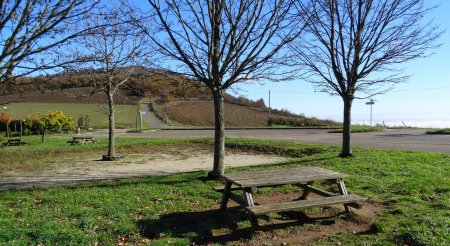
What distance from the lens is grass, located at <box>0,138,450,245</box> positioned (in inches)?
197

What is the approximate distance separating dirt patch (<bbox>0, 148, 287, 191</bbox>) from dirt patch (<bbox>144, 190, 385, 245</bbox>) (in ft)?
17.2

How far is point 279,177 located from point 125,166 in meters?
8.73

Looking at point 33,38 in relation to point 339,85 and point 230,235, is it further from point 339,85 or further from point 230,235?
point 339,85

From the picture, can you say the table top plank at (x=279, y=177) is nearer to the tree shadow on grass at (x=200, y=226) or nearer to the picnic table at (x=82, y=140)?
the tree shadow on grass at (x=200, y=226)

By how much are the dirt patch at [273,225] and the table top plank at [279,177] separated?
0.56 m

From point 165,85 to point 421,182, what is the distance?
6.21m

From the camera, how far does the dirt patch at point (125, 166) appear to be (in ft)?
34.9

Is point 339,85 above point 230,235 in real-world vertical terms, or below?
above

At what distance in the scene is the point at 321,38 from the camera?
12.1 m

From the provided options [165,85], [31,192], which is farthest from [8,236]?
[165,85]

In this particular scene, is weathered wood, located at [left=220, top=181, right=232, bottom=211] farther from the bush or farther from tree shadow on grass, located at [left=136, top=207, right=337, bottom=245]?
the bush

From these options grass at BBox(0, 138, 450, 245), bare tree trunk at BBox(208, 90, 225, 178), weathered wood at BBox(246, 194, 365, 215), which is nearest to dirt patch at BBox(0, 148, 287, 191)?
grass at BBox(0, 138, 450, 245)

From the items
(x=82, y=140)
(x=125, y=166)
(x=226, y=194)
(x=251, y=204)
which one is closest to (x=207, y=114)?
(x=82, y=140)

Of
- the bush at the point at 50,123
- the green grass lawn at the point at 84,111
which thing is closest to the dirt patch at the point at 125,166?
the bush at the point at 50,123
